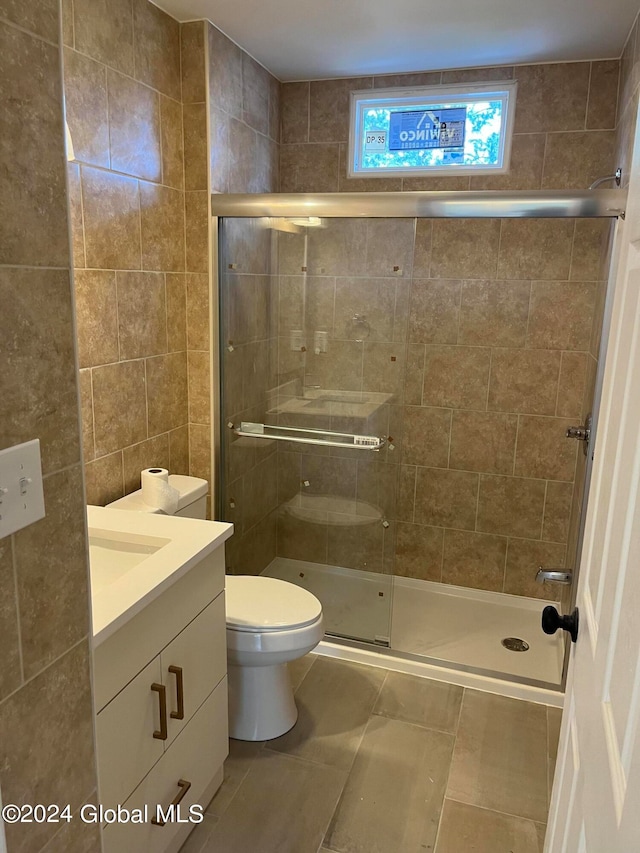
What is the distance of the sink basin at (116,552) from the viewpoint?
1673 millimetres

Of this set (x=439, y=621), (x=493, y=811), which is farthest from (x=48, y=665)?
(x=439, y=621)

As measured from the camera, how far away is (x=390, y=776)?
202 cm

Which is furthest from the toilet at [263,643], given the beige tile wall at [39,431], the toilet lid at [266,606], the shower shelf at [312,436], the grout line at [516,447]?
the grout line at [516,447]

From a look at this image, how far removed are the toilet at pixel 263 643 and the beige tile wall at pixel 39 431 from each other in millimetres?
949

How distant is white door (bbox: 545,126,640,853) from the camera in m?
0.68

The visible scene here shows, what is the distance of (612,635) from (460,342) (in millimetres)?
2344

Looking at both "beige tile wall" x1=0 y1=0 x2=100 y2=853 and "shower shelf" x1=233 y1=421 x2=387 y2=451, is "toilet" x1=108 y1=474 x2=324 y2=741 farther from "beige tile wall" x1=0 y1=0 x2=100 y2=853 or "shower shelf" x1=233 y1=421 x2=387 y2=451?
"beige tile wall" x1=0 y1=0 x2=100 y2=853

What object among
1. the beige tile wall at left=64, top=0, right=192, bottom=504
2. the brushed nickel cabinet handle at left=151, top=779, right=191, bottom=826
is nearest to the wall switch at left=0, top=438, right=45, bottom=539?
the brushed nickel cabinet handle at left=151, top=779, right=191, bottom=826

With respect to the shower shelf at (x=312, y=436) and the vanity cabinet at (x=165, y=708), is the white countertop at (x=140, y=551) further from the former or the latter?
the shower shelf at (x=312, y=436)

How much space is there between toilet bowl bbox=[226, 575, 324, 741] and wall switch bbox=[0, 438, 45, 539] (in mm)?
1218

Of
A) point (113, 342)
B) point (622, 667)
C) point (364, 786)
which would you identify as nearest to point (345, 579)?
point (364, 786)

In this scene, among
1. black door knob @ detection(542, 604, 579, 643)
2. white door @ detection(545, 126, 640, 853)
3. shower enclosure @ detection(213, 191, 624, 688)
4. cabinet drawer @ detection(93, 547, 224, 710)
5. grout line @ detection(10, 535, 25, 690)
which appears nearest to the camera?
white door @ detection(545, 126, 640, 853)

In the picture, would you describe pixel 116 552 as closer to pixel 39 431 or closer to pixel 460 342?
pixel 39 431

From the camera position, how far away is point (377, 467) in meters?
2.70
